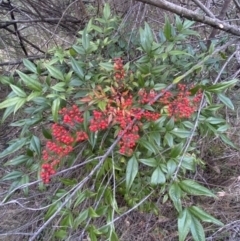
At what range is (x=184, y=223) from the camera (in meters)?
1.27

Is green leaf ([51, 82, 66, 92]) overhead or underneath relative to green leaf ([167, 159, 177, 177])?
overhead

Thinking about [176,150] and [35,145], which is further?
[35,145]

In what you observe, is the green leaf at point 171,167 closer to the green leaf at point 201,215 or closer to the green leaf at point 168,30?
the green leaf at point 201,215

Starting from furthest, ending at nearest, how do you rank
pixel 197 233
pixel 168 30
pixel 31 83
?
1. pixel 168 30
2. pixel 31 83
3. pixel 197 233

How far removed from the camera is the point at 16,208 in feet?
6.94

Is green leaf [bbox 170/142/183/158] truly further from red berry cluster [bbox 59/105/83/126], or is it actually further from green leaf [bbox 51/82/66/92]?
green leaf [bbox 51/82/66/92]

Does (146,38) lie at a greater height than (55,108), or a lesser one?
greater

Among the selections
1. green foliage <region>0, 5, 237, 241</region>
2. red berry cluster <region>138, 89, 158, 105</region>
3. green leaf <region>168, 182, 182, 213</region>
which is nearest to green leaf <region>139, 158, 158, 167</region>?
green foliage <region>0, 5, 237, 241</region>

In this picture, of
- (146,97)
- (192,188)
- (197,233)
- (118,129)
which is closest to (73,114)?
(118,129)

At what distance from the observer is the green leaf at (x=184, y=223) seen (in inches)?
49.1

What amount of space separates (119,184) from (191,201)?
435 mm

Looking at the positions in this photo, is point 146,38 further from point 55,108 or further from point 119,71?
point 55,108

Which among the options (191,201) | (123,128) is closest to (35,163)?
(123,128)

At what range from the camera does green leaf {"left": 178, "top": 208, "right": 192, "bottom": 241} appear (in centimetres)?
125
